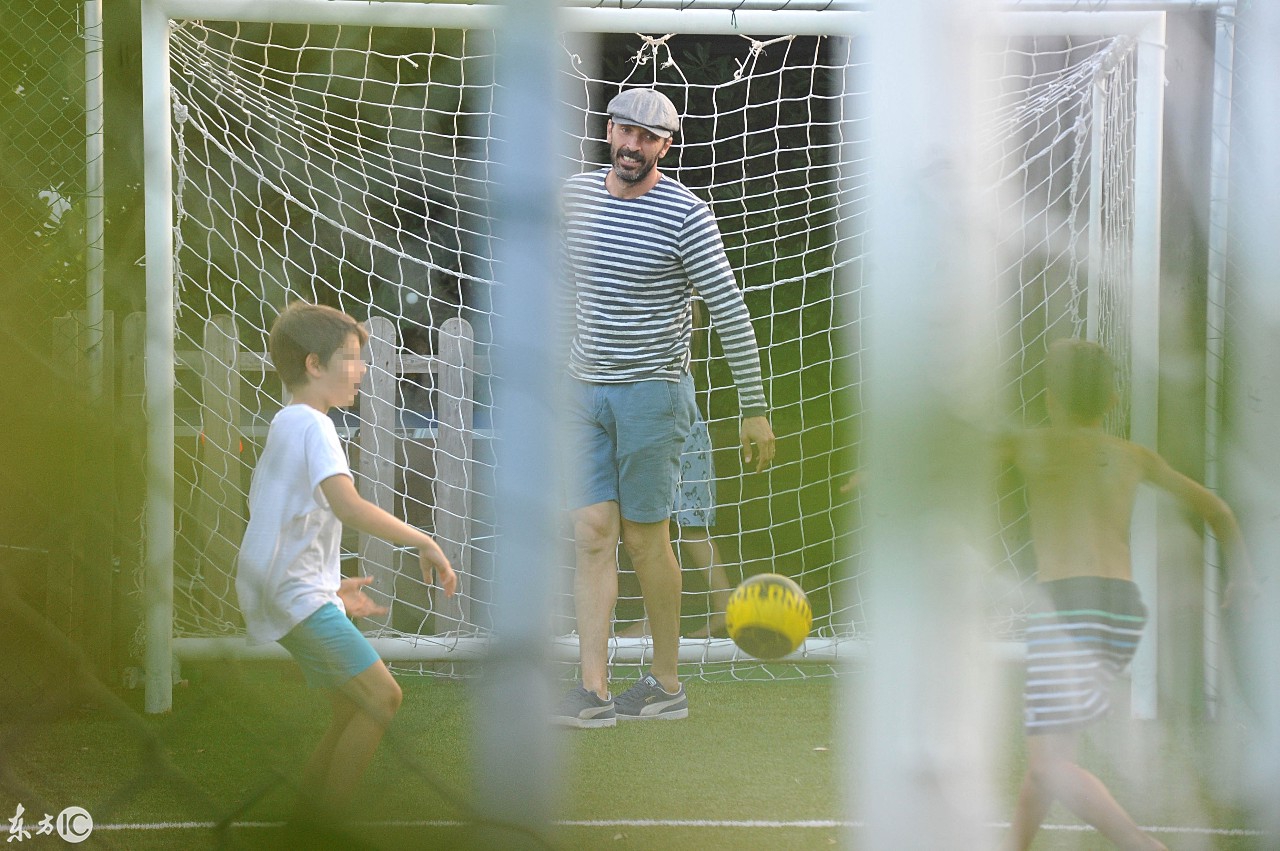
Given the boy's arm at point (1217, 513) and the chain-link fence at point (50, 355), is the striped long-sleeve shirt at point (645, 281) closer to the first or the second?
the boy's arm at point (1217, 513)

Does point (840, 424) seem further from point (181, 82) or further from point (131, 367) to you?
point (181, 82)

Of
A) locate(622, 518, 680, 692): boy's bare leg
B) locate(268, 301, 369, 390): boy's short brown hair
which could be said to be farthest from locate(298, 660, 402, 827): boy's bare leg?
locate(622, 518, 680, 692): boy's bare leg

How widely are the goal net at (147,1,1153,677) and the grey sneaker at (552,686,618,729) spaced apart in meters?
0.29

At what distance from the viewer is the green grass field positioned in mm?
443

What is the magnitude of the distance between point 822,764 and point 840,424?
185cm

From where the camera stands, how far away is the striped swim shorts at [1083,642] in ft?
4.86

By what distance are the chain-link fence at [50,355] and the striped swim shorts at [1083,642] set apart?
4.08 ft

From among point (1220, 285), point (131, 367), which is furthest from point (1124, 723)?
point (131, 367)

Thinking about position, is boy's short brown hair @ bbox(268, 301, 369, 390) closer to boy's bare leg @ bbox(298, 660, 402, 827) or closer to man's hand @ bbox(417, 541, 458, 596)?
man's hand @ bbox(417, 541, 458, 596)

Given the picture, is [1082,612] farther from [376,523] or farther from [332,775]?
[332,775]

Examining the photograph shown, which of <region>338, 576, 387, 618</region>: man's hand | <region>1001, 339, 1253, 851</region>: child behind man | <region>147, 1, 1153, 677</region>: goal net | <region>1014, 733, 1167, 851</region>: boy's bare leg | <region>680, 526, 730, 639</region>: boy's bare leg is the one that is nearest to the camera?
<region>1001, 339, 1253, 851</region>: child behind man

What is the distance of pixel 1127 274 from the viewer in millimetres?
2549

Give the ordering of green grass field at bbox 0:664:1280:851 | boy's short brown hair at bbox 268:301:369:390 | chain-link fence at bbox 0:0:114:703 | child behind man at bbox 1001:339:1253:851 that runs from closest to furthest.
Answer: chain-link fence at bbox 0:0:114:703, green grass field at bbox 0:664:1280:851, child behind man at bbox 1001:339:1253:851, boy's short brown hair at bbox 268:301:369:390

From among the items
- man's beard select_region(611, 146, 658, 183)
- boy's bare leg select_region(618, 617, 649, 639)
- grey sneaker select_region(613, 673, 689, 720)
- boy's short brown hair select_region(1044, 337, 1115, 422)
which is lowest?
boy's bare leg select_region(618, 617, 649, 639)
